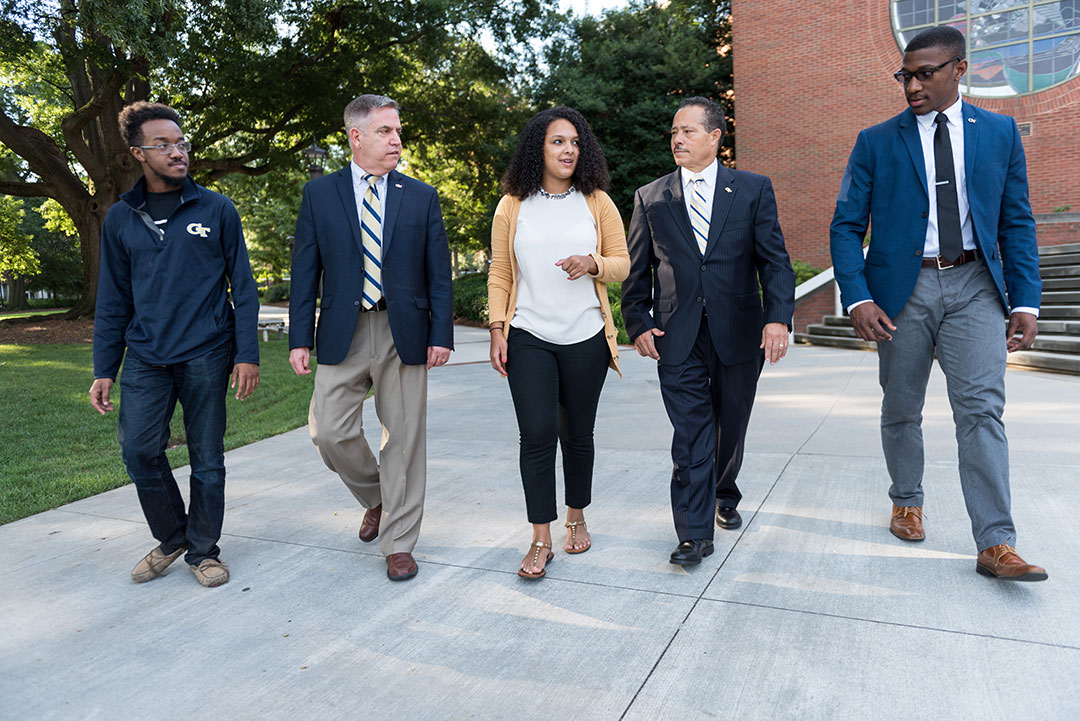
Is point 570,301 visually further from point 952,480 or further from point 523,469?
point 952,480

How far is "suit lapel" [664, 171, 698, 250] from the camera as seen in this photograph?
348cm

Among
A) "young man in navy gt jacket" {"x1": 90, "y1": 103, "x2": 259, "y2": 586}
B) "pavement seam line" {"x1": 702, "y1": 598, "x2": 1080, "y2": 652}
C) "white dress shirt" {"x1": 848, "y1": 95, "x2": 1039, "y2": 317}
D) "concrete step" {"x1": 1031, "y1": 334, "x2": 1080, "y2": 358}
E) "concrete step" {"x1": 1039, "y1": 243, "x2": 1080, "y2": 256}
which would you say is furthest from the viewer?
"concrete step" {"x1": 1039, "y1": 243, "x2": 1080, "y2": 256}

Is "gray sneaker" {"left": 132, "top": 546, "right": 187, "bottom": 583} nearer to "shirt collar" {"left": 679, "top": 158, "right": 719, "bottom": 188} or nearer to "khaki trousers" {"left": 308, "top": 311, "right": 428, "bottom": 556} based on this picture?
"khaki trousers" {"left": 308, "top": 311, "right": 428, "bottom": 556}

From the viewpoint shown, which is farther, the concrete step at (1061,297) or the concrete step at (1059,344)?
the concrete step at (1061,297)

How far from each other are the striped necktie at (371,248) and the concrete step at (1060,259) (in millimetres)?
11666

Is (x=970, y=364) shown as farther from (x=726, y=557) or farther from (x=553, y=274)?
(x=553, y=274)

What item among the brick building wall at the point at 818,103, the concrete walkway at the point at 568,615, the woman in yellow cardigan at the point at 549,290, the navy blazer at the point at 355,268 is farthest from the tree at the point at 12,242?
the woman in yellow cardigan at the point at 549,290

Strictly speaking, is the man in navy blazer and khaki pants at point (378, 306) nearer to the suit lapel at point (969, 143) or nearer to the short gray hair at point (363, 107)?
the short gray hair at point (363, 107)

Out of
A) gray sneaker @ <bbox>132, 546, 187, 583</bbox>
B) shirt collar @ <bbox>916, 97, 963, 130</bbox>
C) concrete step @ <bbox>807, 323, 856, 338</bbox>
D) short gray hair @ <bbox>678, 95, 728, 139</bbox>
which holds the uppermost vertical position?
short gray hair @ <bbox>678, 95, 728, 139</bbox>

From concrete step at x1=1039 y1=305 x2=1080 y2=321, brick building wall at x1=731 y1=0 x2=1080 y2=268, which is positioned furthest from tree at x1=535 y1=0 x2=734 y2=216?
concrete step at x1=1039 y1=305 x2=1080 y2=321

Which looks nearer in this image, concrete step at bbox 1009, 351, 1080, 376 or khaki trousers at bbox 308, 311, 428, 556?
khaki trousers at bbox 308, 311, 428, 556

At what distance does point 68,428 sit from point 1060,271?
13.0 metres

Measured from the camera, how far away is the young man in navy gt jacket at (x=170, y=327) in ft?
11.0

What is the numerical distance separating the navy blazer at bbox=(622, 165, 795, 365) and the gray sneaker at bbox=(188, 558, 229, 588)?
2.15 m
